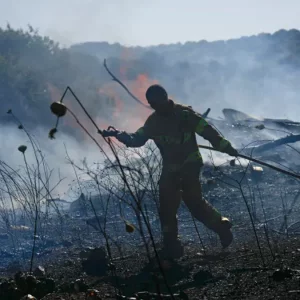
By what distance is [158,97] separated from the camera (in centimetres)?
567

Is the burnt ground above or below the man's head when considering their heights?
below

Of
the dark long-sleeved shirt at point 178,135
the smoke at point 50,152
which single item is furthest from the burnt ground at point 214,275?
the smoke at point 50,152

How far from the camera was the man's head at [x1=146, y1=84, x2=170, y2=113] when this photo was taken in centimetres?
565

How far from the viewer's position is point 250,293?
378 centimetres

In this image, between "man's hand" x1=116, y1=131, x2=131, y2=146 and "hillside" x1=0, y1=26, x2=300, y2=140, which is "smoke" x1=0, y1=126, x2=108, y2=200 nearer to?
"hillside" x1=0, y1=26, x2=300, y2=140

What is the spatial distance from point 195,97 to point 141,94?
5.55 m

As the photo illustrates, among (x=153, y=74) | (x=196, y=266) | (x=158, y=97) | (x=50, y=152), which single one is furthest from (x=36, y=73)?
(x=196, y=266)

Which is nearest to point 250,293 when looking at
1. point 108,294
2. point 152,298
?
point 152,298

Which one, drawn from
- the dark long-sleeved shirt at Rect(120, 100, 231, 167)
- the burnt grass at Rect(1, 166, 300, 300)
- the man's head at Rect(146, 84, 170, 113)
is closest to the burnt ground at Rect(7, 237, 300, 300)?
the burnt grass at Rect(1, 166, 300, 300)

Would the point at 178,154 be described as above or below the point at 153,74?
below

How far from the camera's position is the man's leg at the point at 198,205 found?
566 cm

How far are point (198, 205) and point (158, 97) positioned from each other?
115cm

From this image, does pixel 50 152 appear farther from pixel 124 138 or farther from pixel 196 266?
pixel 196 266

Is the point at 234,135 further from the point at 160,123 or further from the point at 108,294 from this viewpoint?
the point at 108,294
